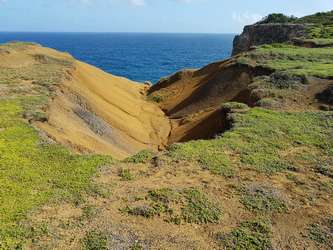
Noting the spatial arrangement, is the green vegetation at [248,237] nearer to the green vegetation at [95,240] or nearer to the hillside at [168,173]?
the hillside at [168,173]

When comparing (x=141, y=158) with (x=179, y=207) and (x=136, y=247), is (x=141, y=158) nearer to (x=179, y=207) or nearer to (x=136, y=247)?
(x=179, y=207)

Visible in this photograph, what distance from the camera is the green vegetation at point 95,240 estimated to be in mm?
10773

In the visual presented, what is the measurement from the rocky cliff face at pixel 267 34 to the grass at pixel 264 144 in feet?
134

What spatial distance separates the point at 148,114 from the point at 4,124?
17672 millimetres

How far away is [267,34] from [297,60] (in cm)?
3226

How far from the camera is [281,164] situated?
15828 mm

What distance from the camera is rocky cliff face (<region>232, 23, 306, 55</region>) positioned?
203ft

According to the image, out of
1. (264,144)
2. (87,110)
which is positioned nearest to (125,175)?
(264,144)

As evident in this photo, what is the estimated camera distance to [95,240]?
36.1 ft

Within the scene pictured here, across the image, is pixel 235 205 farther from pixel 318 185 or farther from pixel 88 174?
pixel 88 174

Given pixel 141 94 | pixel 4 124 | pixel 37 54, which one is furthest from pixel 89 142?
pixel 141 94

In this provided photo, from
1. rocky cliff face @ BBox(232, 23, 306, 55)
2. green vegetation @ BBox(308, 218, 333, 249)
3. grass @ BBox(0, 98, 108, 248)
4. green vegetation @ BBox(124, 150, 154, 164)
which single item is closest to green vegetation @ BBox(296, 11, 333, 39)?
rocky cliff face @ BBox(232, 23, 306, 55)

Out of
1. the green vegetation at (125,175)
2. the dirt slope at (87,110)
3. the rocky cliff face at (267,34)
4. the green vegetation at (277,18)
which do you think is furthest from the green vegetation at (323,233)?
the green vegetation at (277,18)

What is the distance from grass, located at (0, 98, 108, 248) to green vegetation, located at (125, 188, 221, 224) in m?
2.19
